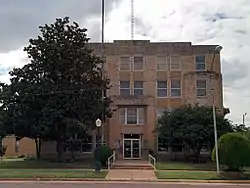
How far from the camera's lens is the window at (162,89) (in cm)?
5369

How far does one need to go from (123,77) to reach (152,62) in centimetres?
369

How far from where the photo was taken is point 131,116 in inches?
2050

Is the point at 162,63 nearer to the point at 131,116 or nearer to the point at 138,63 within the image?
the point at 138,63

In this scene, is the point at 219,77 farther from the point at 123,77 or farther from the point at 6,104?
the point at 6,104

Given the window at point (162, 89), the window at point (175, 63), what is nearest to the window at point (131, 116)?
the window at point (162, 89)

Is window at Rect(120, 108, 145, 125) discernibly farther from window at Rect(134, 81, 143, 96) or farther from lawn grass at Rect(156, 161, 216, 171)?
lawn grass at Rect(156, 161, 216, 171)

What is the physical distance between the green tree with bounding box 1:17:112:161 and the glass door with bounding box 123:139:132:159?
1140cm

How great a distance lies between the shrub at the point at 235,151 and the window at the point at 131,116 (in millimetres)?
Answer: 22469

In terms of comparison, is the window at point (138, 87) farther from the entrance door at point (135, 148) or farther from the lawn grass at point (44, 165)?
the lawn grass at point (44, 165)

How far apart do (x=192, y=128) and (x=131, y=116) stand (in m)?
10.3

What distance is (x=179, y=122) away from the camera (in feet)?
147

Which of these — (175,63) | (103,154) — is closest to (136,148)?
(175,63)

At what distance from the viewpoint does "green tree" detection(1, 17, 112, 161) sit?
38.6m

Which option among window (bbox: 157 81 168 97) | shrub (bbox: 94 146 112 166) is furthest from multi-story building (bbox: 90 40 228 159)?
shrub (bbox: 94 146 112 166)
